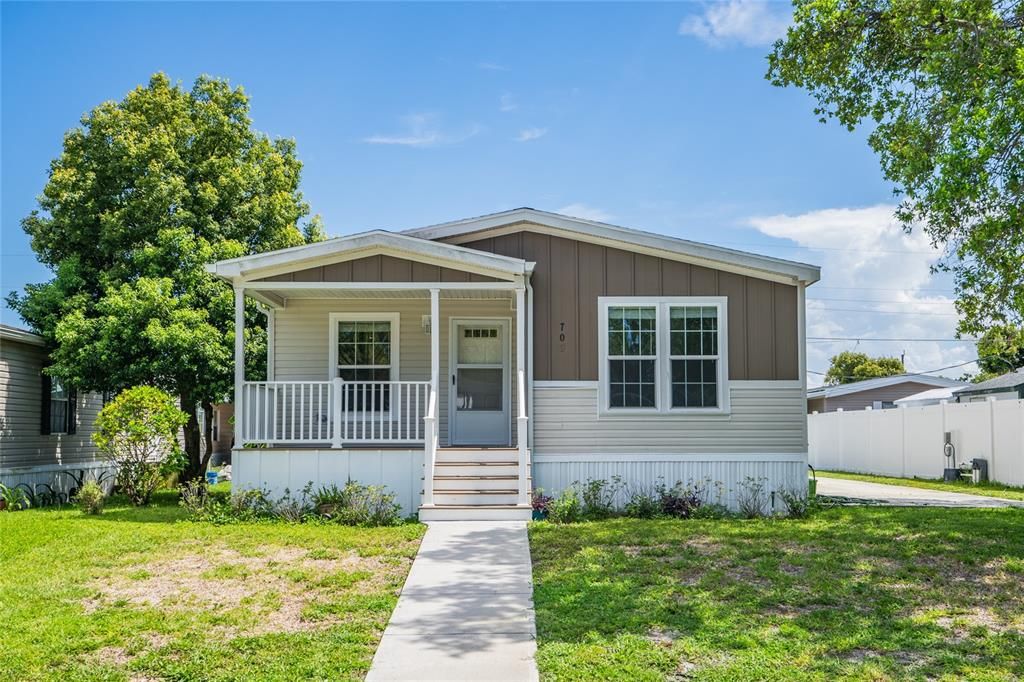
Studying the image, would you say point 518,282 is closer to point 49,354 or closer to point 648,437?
point 648,437

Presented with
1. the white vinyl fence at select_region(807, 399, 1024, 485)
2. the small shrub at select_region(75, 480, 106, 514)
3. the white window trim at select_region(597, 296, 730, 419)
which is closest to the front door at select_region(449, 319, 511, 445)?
the white window trim at select_region(597, 296, 730, 419)

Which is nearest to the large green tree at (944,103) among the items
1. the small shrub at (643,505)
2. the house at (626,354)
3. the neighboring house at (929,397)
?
the house at (626,354)

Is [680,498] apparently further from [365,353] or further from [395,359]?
[365,353]

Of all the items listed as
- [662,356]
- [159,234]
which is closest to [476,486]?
[662,356]

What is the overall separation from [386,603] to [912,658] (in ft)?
12.5

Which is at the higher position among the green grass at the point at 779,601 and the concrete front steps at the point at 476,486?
the concrete front steps at the point at 476,486

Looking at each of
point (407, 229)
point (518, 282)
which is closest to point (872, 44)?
point (518, 282)

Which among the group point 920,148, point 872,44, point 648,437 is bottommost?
point 648,437

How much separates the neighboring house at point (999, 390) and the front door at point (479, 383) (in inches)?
591

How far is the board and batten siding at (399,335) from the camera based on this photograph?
13617 millimetres

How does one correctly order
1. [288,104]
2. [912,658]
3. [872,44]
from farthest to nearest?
1. [288,104]
2. [872,44]
3. [912,658]

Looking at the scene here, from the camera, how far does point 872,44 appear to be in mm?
12945

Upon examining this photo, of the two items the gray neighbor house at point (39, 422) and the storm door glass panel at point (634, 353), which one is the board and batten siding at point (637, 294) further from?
the gray neighbor house at point (39, 422)

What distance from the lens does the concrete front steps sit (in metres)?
10.8
